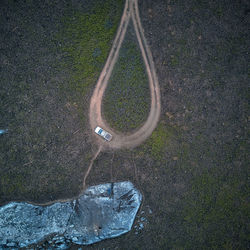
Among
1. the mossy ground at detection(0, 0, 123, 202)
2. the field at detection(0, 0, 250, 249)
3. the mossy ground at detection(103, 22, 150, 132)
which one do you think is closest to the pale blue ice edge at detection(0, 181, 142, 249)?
the field at detection(0, 0, 250, 249)

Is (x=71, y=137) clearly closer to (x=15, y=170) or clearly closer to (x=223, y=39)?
(x=15, y=170)

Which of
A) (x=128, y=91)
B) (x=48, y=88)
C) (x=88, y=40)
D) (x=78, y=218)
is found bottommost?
(x=78, y=218)

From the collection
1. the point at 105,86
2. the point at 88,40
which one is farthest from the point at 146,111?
the point at 88,40

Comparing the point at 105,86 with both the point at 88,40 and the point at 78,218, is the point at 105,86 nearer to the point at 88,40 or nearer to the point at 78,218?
the point at 88,40

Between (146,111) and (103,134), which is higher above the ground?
(146,111)

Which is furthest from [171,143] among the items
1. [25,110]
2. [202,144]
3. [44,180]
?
[25,110]

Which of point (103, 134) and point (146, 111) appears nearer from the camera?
point (103, 134)
